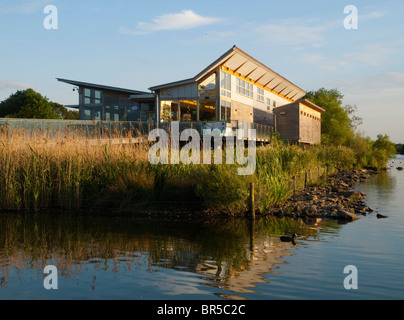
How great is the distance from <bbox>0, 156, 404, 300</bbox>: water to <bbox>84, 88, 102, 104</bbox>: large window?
28.3 m

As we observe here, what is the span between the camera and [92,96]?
4022 cm

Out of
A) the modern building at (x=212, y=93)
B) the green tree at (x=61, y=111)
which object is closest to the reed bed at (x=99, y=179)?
the modern building at (x=212, y=93)

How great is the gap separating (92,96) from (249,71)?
609 inches

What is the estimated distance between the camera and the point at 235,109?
106 ft

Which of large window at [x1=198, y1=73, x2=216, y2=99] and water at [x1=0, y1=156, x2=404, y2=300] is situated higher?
large window at [x1=198, y1=73, x2=216, y2=99]

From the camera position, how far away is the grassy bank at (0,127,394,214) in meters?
13.7

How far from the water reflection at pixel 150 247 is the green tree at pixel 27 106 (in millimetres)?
40828

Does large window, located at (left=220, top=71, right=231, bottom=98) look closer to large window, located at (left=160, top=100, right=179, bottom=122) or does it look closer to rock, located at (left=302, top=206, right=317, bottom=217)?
large window, located at (left=160, top=100, right=179, bottom=122)

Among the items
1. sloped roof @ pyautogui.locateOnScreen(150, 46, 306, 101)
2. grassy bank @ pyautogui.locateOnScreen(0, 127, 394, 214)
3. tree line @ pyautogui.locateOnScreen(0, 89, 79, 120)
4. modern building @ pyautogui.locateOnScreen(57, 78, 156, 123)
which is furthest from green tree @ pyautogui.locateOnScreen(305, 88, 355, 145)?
grassy bank @ pyautogui.locateOnScreen(0, 127, 394, 214)

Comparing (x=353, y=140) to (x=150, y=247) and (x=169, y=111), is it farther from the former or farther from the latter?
(x=150, y=247)

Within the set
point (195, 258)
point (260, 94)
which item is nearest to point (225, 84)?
point (260, 94)
